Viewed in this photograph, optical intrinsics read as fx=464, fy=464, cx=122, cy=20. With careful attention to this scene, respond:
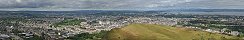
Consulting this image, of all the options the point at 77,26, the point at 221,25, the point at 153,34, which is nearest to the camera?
the point at 153,34

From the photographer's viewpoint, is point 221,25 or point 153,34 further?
point 221,25

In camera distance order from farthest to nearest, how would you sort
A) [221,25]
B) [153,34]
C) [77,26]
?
1. [221,25]
2. [77,26]
3. [153,34]

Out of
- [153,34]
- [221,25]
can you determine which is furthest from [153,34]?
[221,25]

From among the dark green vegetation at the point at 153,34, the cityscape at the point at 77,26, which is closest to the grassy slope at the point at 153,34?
the dark green vegetation at the point at 153,34

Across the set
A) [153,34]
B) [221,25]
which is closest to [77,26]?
[221,25]

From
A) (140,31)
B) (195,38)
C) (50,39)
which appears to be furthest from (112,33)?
(50,39)

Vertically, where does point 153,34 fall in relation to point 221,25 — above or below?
above

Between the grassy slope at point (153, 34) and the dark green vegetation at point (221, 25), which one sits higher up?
the grassy slope at point (153, 34)

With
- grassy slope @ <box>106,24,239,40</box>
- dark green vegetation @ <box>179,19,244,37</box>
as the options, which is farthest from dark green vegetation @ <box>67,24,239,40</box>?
dark green vegetation @ <box>179,19,244,37</box>

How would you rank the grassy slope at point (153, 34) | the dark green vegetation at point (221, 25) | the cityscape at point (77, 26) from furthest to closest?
the dark green vegetation at point (221, 25) < the cityscape at point (77, 26) < the grassy slope at point (153, 34)

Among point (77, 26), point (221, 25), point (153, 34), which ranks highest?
point (153, 34)

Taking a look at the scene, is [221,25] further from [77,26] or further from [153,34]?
[153,34]

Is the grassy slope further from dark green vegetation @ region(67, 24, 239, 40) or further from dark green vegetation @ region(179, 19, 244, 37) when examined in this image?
dark green vegetation @ region(179, 19, 244, 37)

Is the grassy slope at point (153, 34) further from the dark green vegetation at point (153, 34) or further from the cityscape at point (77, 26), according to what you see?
the cityscape at point (77, 26)
